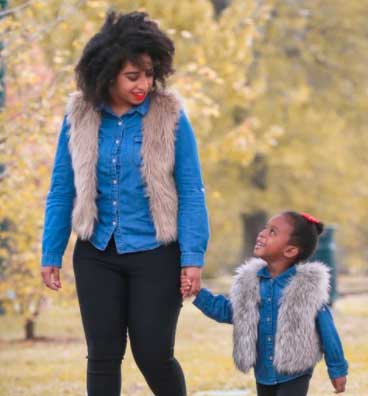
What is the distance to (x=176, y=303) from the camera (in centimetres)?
523

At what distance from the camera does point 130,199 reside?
5.23 metres

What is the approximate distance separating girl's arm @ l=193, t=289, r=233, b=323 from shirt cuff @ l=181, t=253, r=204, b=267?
1.37 feet

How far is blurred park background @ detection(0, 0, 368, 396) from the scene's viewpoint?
9883 mm

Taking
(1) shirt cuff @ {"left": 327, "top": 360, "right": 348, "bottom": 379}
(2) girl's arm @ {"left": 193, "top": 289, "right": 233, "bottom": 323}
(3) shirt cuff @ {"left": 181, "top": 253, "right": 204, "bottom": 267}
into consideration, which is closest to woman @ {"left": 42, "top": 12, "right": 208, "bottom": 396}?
(3) shirt cuff @ {"left": 181, "top": 253, "right": 204, "bottom": 267}

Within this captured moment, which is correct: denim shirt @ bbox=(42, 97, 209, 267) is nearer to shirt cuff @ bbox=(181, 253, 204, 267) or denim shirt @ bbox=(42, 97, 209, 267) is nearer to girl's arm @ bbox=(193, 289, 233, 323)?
shirt cuff @ bbox=(181, 253, 204, 267)

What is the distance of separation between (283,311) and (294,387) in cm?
36

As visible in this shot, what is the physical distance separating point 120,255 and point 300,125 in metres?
21.0

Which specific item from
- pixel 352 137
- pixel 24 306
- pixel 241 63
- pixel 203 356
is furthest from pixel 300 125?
pixel 203 356

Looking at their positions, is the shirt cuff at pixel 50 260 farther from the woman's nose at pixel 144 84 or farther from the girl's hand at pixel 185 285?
the woman's nose at pixel 144 84

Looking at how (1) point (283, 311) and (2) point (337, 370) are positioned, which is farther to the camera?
(1) point (283, 311)

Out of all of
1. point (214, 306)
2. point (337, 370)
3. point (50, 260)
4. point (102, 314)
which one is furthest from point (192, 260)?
point (337, 370)

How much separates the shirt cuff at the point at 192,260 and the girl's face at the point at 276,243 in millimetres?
518

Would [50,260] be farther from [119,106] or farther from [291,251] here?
[291,251]

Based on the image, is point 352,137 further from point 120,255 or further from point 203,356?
point 120,255
